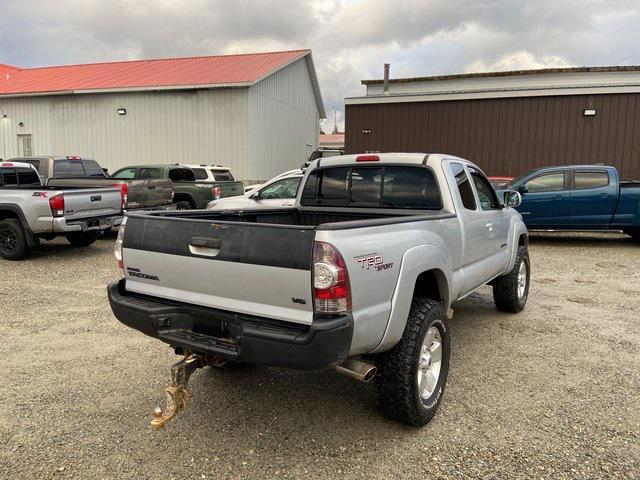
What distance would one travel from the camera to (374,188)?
14.4ft

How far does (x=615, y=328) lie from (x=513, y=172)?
1169 cm

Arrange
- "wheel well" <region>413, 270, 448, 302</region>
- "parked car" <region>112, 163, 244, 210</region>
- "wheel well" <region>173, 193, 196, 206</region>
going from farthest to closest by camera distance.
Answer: "wheel well" <region>173, 193, 196, 206</region> → "parked car" <region>112, 163, 244, 210</region> → "wheel well" <region>413, 270, 448, 302</region>

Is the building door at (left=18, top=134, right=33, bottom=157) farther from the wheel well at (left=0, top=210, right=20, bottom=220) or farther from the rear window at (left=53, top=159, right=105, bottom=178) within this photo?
the wheel well at (left=0, top=210, right=20, bottom=220)

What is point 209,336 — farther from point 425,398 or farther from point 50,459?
point 425,398

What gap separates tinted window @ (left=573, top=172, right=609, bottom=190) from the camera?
1043 centimetres

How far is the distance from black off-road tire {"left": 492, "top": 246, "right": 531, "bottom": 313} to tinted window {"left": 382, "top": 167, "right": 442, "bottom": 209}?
1947mm

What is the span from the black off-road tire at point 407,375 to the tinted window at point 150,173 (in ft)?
37.0

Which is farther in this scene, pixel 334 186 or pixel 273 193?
pixel 273 193

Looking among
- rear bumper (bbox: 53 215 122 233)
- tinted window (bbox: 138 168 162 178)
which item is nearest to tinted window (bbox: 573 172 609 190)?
rear bumper (bbox: 53 215 122 233)

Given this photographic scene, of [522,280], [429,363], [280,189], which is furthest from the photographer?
[280,189]

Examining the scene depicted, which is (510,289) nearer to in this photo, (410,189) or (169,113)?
(410,189)

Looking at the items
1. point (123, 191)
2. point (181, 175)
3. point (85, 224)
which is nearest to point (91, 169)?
point (181, 175)

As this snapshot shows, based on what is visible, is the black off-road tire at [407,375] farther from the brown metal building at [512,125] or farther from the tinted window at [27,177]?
the brown metal building at [512,125]

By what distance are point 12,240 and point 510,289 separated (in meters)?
8.08
